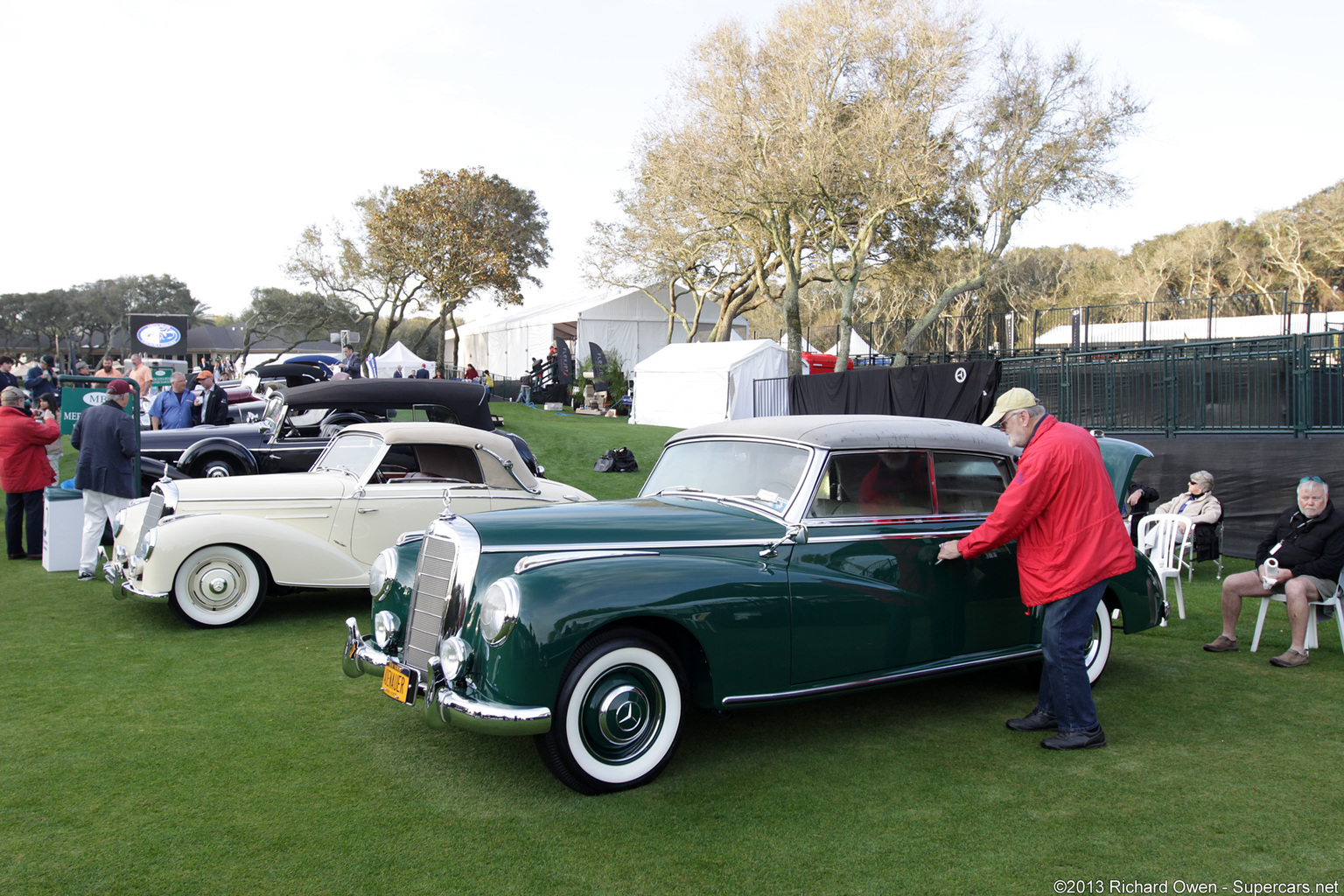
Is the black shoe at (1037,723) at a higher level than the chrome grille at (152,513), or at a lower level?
lower

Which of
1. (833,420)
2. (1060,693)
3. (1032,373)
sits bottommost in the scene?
(1060,693)

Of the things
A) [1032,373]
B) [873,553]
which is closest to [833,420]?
[873,553]

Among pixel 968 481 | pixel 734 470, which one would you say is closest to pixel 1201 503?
pixel 968 481

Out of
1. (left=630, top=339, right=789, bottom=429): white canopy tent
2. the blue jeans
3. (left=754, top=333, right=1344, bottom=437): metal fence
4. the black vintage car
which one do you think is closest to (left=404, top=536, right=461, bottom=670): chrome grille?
the blue jeans

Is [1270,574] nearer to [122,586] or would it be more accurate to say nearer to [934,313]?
[122,586]

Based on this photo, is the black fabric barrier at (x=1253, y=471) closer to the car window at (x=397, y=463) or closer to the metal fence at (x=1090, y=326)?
the car window at (x=397, y=463)

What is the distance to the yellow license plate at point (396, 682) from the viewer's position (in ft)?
13.6

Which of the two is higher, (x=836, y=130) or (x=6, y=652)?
(x=836, y=130)

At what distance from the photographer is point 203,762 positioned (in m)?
4.28

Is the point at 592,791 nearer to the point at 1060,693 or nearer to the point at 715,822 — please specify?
the point at 715,822

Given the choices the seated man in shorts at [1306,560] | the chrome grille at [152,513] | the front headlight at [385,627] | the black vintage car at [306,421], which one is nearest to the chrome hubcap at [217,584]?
the chrome grille at [152,513]

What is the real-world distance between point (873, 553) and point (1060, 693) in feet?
3.82

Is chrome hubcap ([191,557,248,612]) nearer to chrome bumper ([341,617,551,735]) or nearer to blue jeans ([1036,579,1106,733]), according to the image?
chrome bumper ([341,617,551,735])

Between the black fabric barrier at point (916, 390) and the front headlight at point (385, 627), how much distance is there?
10137 mm
